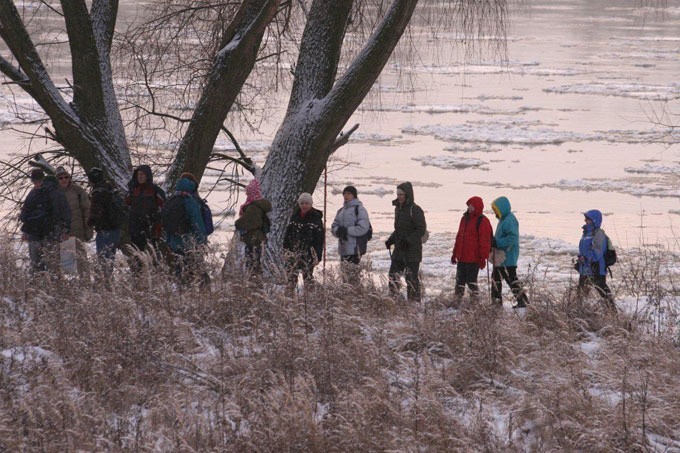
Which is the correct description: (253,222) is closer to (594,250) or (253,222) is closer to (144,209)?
(144,209)

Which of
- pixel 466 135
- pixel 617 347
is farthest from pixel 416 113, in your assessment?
pixel 617 347

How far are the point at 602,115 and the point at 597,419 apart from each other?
2602 centimetres

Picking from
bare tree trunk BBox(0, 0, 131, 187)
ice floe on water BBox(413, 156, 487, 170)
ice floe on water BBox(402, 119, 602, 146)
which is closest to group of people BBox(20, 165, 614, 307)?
bare tree trunk BBox(0, 0, 131, 187)

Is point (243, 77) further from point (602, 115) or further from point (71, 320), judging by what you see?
point (602, 115)

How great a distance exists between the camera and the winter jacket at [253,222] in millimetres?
8625

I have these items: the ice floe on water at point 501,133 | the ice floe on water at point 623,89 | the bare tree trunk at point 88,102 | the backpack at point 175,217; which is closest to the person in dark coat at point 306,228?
the backpack at point 175,217

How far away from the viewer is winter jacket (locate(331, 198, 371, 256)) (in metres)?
9.09

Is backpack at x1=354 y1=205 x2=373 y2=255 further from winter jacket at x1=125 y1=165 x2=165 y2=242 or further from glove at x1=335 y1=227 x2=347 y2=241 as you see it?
winter jacket at x1=125 y1=165 x2=165 y2=242

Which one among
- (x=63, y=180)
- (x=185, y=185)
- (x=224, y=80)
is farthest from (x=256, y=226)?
(x=63, y=180)

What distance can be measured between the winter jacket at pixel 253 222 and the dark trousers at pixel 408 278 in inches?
49.5

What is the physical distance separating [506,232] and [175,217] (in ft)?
10.1

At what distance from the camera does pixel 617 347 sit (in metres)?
6.23

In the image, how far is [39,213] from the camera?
898 cm

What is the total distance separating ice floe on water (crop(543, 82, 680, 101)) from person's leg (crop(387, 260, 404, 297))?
77.9 feet
